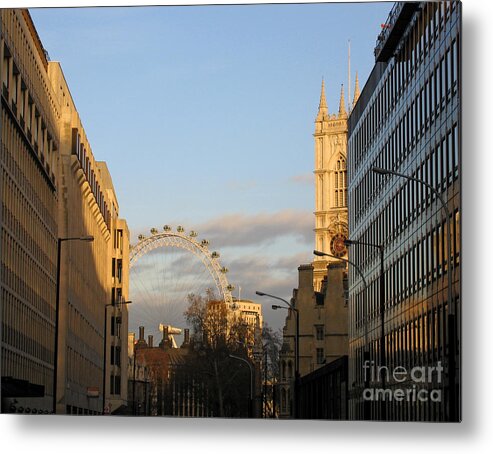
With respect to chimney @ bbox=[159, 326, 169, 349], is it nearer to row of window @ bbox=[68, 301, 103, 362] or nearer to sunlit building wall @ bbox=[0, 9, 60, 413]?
sunlit building wall @ bbox=[0, 9, 60, 413]

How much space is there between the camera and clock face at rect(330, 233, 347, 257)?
131ft

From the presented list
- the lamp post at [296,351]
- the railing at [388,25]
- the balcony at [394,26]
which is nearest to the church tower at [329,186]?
the lamp post at [296,351]

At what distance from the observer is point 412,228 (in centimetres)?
3797

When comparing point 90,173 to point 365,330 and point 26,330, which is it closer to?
point 26,330

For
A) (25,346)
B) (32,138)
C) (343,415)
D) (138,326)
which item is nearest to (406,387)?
(343,415)

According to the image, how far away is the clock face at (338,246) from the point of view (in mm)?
40044

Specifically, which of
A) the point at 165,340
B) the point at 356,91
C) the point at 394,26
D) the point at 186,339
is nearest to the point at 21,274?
the point at 165,340

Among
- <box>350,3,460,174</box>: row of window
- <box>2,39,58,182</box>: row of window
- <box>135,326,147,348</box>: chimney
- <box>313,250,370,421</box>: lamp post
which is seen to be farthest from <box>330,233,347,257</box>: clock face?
<box>2,39,58,182</box>: row of window

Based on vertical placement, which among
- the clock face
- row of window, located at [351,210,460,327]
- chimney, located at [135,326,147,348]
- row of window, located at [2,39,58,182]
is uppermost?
row of window, located at [2,39,58,182]

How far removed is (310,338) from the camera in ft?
135

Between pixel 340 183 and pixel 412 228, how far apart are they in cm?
752

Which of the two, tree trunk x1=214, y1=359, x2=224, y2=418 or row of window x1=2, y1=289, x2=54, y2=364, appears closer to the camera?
tree trunk x1=214, y1=359, x2=224, y2=418

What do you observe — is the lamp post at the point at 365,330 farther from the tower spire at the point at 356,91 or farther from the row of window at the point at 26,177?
the row of window at the point at 26,177

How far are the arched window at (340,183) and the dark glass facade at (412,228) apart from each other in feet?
2.93
